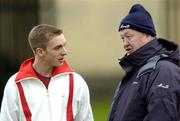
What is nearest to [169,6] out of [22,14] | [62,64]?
[22,14]

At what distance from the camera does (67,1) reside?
18922 mm

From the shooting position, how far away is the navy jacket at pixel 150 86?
5328 mm

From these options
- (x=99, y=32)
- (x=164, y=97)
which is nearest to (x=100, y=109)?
(x=99, y=32)

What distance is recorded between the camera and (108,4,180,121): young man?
533 centimetres

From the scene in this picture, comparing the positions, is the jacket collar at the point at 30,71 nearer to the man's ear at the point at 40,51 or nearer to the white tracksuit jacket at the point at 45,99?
the white tracksuit jacket at the point at 45,99

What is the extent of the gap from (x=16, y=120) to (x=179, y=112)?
130 cm

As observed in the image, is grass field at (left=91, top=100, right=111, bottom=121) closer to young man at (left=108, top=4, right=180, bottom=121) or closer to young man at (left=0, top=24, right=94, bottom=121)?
young man at (left=0, top=24, right=94, bottom=121)

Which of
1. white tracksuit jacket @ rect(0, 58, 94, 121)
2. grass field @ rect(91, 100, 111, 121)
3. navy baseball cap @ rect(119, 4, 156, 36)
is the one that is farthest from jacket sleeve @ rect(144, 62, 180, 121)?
grass field @ rect(91, 100, 111, 121)

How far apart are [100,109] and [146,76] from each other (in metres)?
9.65

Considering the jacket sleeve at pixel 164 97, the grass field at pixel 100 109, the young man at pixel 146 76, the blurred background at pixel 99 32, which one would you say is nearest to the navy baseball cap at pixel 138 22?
the young man at pixel 146 76

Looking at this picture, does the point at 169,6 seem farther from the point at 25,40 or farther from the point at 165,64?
the point at 165,64

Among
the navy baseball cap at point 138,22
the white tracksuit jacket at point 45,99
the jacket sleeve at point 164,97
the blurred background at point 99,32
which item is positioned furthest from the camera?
the blurred background at point 99,32

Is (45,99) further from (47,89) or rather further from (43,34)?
(43,34)

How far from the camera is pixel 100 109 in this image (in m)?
15.1
